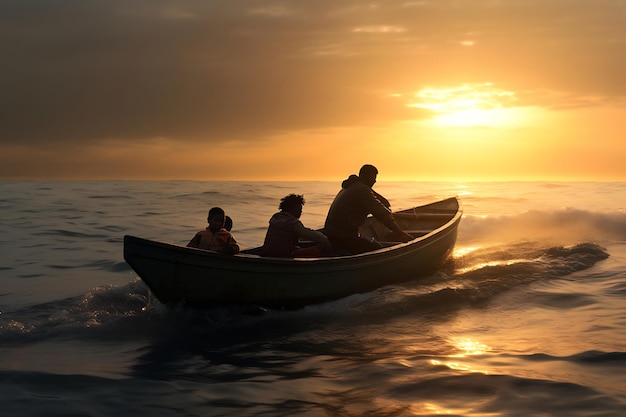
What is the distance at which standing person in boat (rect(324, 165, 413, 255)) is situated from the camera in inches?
493

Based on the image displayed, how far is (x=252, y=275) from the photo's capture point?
1014 centimetres

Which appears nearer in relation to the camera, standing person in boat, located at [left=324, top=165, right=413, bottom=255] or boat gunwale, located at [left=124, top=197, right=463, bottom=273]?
boat gunwale, located at [left=124, top=197, right=463, bottom=273]

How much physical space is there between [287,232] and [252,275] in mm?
1331

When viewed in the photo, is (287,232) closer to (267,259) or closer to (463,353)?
(267,259)

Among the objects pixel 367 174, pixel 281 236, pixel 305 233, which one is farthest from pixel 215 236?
pixel 367 174

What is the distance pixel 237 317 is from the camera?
34.0 feet

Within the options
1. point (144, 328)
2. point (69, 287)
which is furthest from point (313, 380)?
point (69, 287)

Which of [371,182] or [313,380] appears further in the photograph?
[371,182]

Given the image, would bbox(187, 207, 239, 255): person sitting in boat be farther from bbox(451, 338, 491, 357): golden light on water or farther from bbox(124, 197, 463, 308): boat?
bbox(451, 338, 491, 357): golden light on water

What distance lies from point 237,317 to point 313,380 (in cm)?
309

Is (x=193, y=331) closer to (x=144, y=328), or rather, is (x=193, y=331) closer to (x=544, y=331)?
(x=144, y=328)

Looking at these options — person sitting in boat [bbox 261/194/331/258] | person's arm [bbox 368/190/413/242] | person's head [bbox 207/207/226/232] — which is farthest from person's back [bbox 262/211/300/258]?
person's arm [bbox 368/190/413/242]

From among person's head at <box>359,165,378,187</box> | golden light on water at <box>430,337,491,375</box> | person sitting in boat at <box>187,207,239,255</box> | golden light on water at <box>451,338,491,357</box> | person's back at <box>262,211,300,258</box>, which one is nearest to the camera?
golden light on water at <box>430,337,491,375</box>

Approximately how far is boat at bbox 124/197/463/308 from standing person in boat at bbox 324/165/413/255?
2.48 ft
